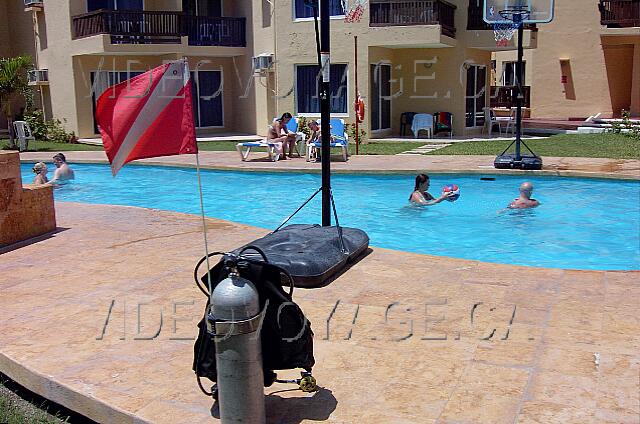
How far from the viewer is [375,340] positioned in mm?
4570

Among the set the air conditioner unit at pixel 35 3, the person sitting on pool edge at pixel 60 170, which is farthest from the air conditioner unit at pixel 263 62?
the person sitting on pool edge at pixel 60 170

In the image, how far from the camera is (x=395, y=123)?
22.9 metres

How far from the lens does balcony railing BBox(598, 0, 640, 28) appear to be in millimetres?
25719

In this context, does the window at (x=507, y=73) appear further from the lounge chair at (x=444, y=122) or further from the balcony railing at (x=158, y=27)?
the balcony railing at (x=158, y=27)

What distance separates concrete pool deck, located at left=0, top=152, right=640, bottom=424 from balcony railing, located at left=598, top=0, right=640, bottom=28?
2299 centimetres

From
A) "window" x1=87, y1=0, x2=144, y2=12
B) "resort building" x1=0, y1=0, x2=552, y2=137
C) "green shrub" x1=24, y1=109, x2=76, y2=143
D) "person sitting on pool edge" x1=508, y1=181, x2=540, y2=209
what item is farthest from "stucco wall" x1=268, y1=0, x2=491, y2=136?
"person sitting on pool edge" x1=508, y1=181, x2=540, y2=209

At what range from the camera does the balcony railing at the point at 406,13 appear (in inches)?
795

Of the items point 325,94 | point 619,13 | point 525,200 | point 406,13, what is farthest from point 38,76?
point 619,13

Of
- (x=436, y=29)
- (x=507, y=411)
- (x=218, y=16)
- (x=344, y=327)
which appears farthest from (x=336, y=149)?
(x=507, y=411)

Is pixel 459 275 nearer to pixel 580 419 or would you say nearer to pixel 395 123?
pixel 580 419

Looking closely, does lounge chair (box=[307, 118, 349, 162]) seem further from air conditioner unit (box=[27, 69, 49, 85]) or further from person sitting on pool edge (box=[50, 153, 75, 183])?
air conditioner unit (box=[27, 69, 49, 85])

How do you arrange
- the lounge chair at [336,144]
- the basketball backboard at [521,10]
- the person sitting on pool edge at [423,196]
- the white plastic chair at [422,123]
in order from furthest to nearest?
the white plastic chair at [422,123]
the lounge chair at [336,144]
the basketball backboard at [521,10]
the person sitting on pool edge at [423,196]

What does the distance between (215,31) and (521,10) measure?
1252 centimetres

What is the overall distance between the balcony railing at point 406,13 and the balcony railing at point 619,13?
9.06m
